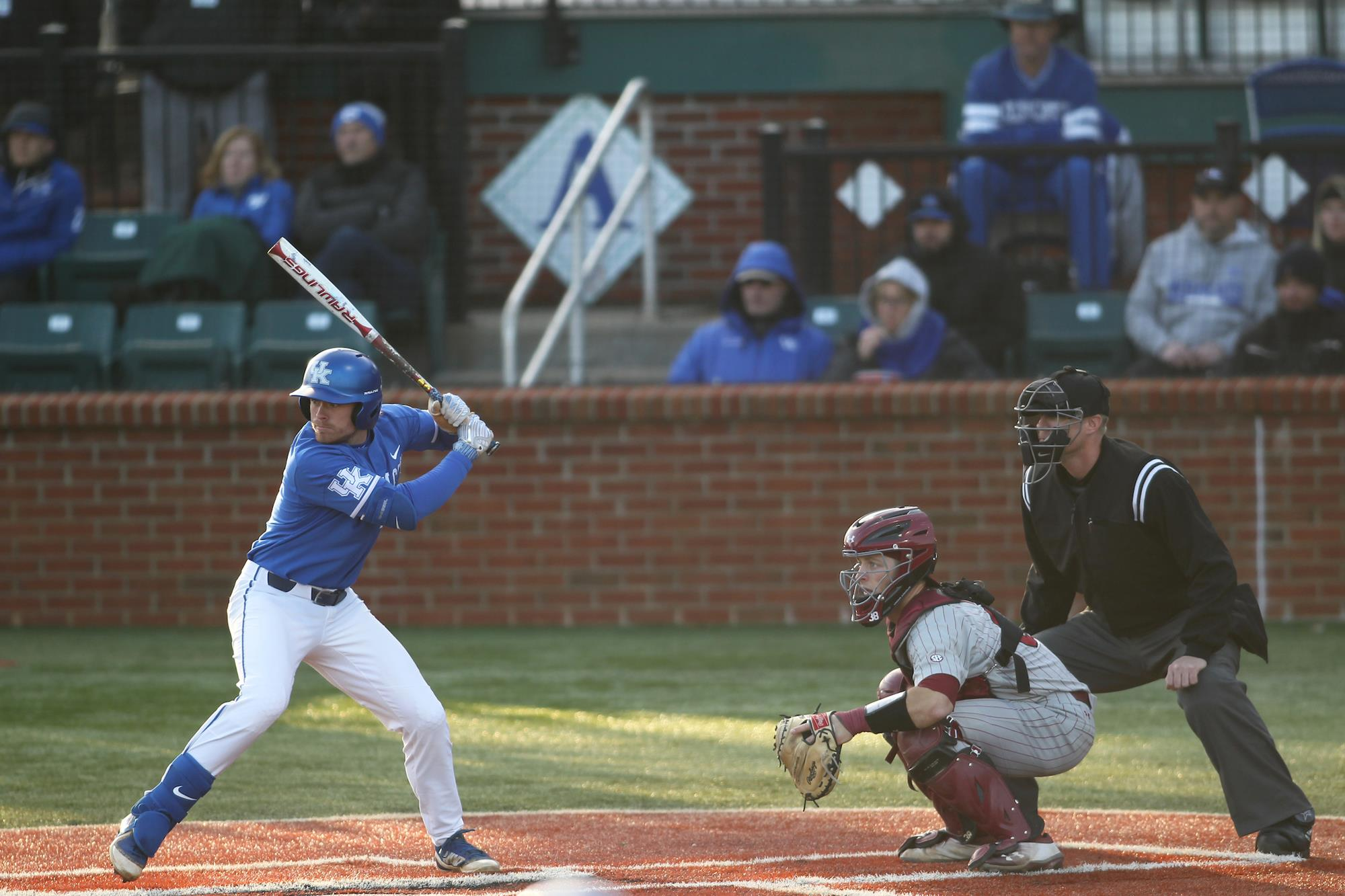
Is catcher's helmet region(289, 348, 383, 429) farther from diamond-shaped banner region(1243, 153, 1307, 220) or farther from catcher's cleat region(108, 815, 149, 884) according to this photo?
diamond-shaped banner region(1243, 153, 1307, 220)

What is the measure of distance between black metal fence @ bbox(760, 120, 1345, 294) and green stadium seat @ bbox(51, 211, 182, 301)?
4.10m

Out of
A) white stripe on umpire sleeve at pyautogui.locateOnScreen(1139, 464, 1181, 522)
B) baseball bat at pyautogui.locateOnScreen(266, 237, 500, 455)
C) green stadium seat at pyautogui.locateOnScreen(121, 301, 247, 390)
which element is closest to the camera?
white stripe on umpire sleeve at pyautogui.locateOnScreen(1139, 464, 1181, 522)

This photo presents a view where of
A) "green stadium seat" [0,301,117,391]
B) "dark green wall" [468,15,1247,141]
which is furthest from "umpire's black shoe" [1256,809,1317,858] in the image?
"dark green wall" [468,15,1247,141]

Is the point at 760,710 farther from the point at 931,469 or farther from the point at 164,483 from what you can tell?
the point at 164,483

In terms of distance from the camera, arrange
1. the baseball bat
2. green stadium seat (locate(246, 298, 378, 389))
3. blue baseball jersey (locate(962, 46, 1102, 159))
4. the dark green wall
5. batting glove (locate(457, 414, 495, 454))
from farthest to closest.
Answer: the dark green wall < blue baseball jersey (locate(962, 46, 1102, 159)) < green stadium seat (locate(246, 298, 378, 389)) < the baseball bat < batting glove (locate(457, 414, 495, 454))

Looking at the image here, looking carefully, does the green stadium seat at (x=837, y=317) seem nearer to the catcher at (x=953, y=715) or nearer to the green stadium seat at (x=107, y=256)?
the green stadium seat at (x=107, y=256)

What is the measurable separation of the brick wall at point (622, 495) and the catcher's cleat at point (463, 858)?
5626mm

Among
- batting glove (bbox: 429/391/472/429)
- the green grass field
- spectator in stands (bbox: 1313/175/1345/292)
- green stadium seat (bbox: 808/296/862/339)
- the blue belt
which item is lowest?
the green grass field

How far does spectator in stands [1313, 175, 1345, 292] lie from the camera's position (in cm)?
1148

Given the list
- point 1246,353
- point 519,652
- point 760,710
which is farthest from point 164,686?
point 1246,353

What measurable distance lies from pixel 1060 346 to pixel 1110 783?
4684 millimetres

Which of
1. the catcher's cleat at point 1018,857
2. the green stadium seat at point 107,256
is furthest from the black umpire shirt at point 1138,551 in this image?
the green stadium seat at point 107,256

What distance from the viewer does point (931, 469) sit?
11.3 meters

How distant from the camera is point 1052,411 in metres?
5.97
